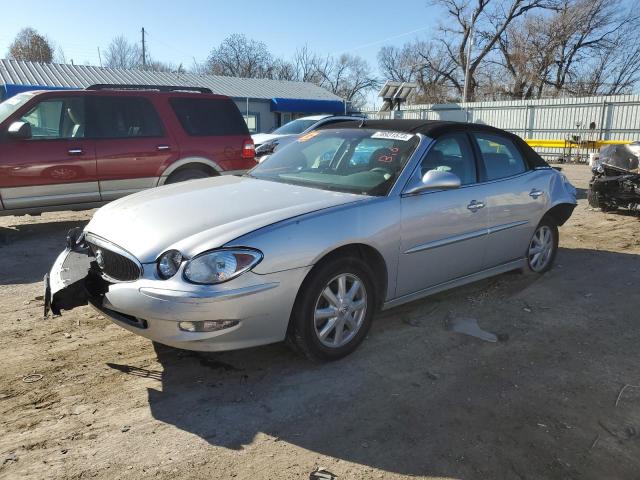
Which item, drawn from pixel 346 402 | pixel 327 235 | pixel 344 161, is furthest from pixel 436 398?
pixel 344 161

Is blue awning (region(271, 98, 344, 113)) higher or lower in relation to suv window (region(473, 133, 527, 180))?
higher

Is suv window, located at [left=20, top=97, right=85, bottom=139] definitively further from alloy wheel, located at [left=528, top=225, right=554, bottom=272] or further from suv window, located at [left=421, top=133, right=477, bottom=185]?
alloy wheel, located at [left=528, top=225, right=554, bottom=272]

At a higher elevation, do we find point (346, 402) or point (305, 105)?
point (305, 105)

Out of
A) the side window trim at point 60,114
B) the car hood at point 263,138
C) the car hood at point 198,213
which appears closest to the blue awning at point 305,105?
the car hood at point 263,138

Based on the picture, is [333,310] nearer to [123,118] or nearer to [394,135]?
[394,135]

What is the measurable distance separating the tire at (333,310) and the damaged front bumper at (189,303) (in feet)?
0.35

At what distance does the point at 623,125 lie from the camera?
21.9 metres

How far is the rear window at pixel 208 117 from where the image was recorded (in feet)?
25.1

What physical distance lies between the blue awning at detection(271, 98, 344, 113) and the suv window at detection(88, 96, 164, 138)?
23341 mm

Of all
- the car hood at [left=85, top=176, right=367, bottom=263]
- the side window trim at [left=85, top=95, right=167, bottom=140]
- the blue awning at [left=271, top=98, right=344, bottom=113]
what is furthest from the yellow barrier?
the car hood at [left=85, top=176, right=367, bottom=263]

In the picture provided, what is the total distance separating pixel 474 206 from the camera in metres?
4.34

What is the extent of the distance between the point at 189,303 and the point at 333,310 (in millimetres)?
1000

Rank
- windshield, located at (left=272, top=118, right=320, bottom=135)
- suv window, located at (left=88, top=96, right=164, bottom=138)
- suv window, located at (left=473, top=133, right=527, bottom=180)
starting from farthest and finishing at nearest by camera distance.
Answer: windshield, located at (left=272, top=118, right=320, bottom=135)
suv window, located at (left=88, top=96, right=164, bottom=138)
suv window, located at (left=473, top=133, right=527, bottom=180)

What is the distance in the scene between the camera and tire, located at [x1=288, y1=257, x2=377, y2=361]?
3256 mm
